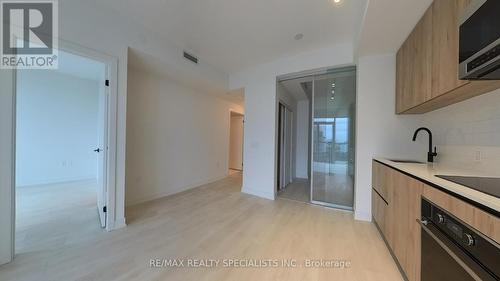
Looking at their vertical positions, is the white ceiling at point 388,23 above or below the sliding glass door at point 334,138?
above

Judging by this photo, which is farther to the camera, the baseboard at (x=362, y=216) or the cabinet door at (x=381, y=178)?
the baseboard at (x=362, y=216)

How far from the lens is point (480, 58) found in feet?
3.53

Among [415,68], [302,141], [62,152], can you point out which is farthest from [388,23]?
[62,152]

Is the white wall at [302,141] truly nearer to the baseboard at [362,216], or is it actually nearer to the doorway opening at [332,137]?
the doorway opening at [332,137]

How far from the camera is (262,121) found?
A: 4074mm

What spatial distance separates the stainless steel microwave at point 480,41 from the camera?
984 millimetres

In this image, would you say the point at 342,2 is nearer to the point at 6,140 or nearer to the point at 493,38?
the point at 493,38

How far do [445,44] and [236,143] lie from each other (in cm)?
669

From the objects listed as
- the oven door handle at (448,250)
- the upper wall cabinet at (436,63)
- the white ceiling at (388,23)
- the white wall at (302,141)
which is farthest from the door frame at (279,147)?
the oven door handle at (448,250)

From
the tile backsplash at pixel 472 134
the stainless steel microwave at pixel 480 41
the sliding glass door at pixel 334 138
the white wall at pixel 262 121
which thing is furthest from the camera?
the white wall at pixel 262 121

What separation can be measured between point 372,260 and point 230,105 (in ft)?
17.3

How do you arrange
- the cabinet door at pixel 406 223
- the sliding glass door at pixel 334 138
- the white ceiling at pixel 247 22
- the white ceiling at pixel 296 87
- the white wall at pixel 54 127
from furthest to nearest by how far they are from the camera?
the white wall at pixel 54 127
the white ceiling at pixel 296 87
the sliding glass door at pixel 334 138
the white ceiling at pixel 247 22
the cabinet door at pixel 406 223

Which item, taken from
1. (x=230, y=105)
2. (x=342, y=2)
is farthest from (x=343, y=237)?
(x=230, y=105)

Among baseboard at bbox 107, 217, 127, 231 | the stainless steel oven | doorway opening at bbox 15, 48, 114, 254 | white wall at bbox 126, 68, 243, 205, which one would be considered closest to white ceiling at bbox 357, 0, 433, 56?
the stainless steel oven
